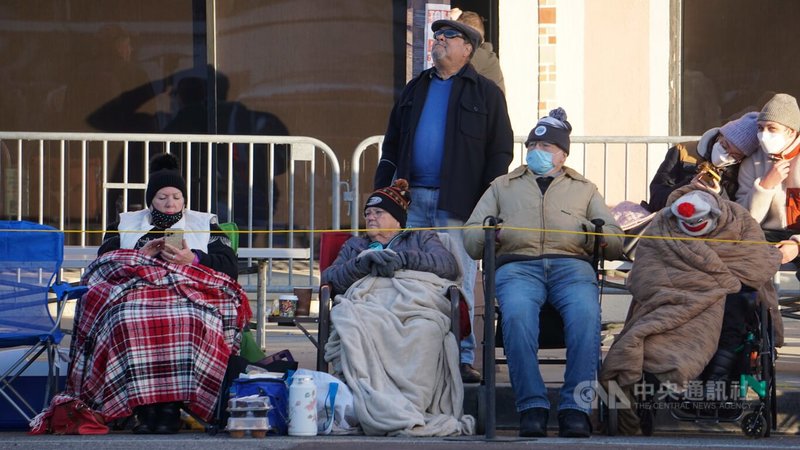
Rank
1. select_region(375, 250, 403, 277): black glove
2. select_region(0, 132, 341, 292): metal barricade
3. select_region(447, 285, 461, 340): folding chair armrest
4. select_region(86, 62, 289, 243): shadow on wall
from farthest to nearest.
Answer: select_region(86, 62, 289, 243): shadow on wall → select_region(0, 132, 341, 292): metal barricade → select_region(375, 250, 403, 277): black glove → select_region(447, 285, 461, 340): folding chair armrest

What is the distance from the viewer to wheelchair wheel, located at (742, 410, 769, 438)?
773 centimetres

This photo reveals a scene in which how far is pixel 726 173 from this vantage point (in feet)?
29.9

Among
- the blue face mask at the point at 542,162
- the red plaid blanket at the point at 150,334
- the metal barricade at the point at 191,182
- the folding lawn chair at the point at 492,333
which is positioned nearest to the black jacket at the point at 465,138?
the blue face mask at the point at 542,162

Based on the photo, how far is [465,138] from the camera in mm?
8914

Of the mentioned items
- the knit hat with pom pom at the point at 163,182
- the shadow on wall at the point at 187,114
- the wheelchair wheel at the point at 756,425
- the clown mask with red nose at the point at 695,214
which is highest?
the shadow on wall at the point at 187,114

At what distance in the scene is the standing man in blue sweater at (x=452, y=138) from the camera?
8875 millimetres

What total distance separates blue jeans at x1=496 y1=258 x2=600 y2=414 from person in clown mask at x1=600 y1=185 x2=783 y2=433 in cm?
16

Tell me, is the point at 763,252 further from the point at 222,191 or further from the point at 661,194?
the point at 222,191

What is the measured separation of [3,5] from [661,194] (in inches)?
225

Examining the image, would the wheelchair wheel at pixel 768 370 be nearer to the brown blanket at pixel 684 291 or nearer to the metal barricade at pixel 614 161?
the brown blanket at pixel 684 291

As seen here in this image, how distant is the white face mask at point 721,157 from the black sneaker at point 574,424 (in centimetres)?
210

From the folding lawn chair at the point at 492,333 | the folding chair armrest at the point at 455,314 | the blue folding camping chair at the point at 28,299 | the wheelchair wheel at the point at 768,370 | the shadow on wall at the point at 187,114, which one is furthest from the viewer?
the shadow on wall at the point at 187,114

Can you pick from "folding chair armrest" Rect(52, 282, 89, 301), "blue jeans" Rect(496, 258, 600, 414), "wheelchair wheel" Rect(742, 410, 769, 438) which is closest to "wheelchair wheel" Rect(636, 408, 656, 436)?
"blue jeans" Rect(496, 258, 600, 414)

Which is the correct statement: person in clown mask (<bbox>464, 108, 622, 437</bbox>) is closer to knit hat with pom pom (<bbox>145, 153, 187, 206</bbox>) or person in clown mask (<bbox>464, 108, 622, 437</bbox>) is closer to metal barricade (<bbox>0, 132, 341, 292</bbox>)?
knit hat with pom pom (<bbox>145, 153, 187, 206</bbox>)
